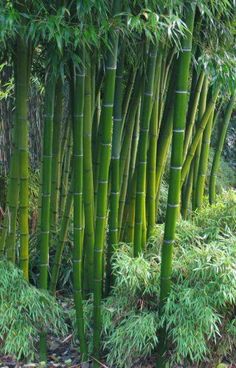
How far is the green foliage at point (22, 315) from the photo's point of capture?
2.33 metres

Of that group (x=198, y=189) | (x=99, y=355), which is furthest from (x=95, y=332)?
(x=198, y=189)

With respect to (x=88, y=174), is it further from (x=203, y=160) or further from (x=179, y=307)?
(x=203, y=160)

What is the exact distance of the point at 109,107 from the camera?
216cm

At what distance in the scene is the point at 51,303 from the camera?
8.20ft

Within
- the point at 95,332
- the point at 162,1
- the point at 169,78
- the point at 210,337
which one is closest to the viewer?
the point at 162,1

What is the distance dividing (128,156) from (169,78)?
56 cm

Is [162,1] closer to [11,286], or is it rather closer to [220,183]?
[11,286]

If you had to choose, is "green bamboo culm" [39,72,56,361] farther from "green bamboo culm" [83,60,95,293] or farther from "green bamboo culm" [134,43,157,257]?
"green bamboo culm" [134,43,157,257]

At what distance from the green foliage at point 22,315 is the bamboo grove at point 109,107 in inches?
2.7

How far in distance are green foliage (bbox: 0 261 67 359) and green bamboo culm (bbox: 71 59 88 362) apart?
0.57ft

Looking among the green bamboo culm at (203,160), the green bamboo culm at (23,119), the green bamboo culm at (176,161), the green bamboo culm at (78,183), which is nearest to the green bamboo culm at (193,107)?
the green bamboo culm at (203,160)

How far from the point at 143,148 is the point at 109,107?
0.35m

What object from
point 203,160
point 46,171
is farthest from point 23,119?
point 203,160

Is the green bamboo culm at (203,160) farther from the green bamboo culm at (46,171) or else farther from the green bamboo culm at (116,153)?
the green bamboo culm at (46,171)
